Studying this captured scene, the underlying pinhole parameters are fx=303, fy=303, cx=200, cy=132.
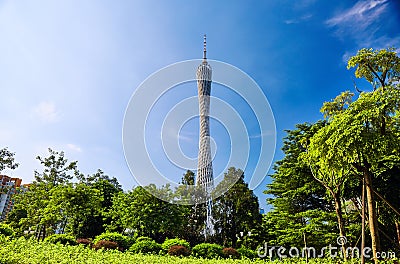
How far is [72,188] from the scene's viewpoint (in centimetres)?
1170

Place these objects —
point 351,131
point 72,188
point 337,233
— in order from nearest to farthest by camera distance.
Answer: point 351,131 → point 337,233 → point 72,188

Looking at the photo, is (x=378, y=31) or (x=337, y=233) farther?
(x=337, y=233)

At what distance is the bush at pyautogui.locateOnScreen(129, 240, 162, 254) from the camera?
31.8 ft

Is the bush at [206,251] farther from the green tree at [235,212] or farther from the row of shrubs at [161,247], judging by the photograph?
the green tree at [235,212]

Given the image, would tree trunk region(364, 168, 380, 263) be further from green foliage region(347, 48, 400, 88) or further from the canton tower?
the canton tower

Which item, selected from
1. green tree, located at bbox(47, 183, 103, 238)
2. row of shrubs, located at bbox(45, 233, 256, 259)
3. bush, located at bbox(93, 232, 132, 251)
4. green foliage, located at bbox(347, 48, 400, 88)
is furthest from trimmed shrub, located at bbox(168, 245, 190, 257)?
green foliage, located at bbox(347, 48, 400, 88)

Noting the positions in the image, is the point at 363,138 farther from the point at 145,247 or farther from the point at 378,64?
the point at 145,247

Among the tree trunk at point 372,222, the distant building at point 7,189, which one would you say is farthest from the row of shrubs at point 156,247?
the tree trunk at point 372,222

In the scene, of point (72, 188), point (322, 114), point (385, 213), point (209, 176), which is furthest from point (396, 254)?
point (209, 176)

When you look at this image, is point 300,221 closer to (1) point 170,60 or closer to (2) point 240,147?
(2) point 240,147

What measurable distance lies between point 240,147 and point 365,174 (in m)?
3.45

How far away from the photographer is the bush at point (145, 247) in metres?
9.68

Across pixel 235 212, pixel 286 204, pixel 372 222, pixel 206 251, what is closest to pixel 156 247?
pixel 206 251

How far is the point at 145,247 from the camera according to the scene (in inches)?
387
